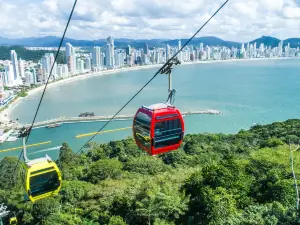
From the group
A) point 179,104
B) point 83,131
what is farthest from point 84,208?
point 179,104

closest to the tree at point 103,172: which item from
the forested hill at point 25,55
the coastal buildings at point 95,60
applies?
the coastal buildings at point 95,60

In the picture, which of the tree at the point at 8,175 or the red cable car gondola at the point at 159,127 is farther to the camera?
the tree at the point at 8,175

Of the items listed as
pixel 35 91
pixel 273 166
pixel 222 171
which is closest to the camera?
pixel 222 171

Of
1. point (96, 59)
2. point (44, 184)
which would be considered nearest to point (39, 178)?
point (44, 184)

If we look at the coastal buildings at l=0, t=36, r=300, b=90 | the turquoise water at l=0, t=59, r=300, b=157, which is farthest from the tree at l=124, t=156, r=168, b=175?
the coastal buildings at l=0, t=36, r=300, b=90

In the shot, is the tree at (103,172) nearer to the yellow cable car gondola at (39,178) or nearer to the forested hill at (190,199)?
the forested hill at (190,199)

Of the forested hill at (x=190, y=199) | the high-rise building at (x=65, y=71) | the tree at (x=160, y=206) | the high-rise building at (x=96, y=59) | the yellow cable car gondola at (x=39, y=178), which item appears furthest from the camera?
the high-rise building at (x=96, y=59)

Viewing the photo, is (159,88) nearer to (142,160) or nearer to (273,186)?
(142,160)
